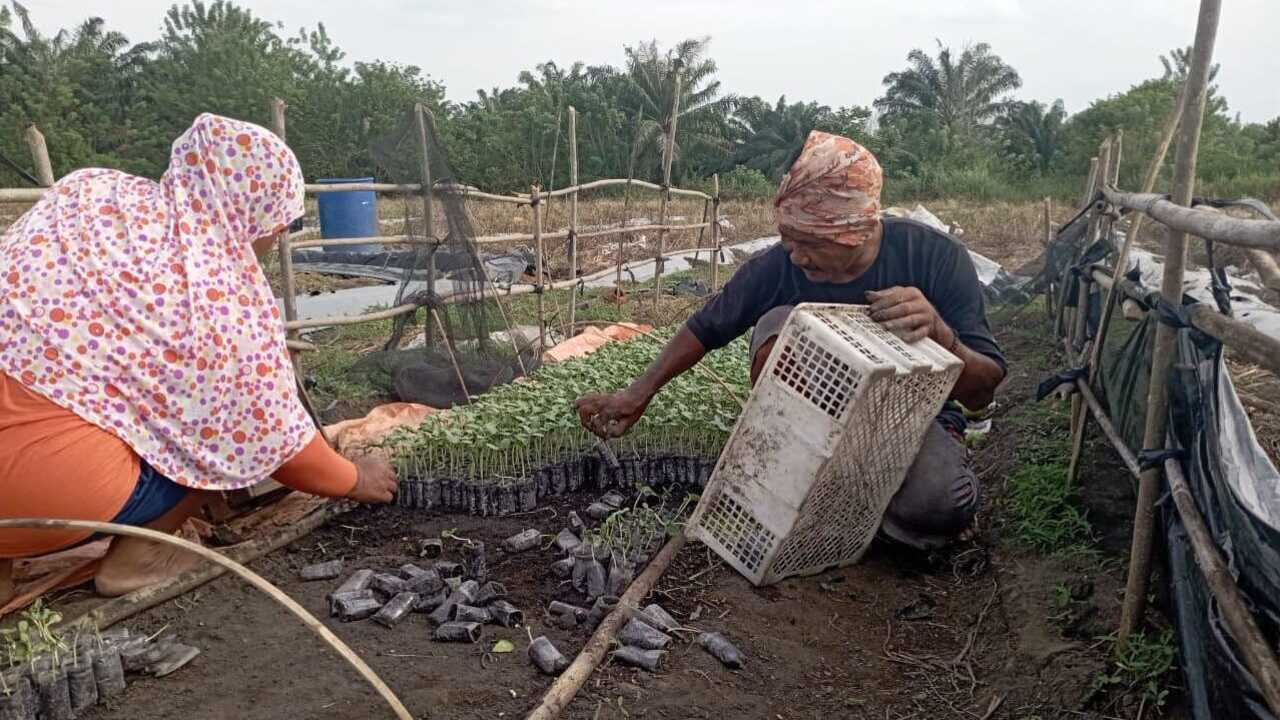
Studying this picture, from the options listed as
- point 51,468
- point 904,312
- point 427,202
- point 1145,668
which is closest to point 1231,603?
point 1145,668

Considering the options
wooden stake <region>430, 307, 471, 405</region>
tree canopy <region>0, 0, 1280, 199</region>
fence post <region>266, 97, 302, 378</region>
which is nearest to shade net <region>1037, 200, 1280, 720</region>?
wooden stake <region>430, 307, 471, 405</region>

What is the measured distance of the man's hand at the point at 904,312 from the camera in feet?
8.48

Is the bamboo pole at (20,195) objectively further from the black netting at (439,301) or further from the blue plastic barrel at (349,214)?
the blue plastic barrel at (349,214)

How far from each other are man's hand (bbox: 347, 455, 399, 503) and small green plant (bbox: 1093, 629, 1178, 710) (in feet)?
7.02

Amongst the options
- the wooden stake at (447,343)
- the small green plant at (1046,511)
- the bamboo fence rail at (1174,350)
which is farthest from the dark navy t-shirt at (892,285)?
the wooden stake at (447,343)

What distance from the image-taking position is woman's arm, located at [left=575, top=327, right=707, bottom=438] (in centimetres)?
310

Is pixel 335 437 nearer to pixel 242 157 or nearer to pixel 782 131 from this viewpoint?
pixel 242 157

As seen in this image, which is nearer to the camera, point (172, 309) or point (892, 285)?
point (172, 309)

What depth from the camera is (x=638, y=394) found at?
3096mm

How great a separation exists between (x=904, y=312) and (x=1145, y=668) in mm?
1099

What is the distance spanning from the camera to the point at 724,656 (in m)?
2.44

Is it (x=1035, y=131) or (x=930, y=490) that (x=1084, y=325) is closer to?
(x=930, y=490)

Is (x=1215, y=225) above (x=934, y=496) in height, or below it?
above

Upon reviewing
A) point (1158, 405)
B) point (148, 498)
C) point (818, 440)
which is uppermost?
point (1158, 405)
